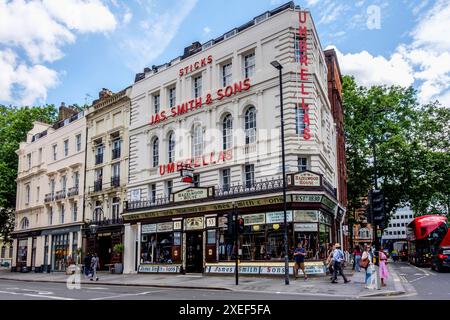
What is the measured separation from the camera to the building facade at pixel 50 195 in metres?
41.2

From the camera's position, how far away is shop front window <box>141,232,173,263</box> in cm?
2967

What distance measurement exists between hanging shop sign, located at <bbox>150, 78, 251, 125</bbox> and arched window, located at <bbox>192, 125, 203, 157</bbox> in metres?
1.49

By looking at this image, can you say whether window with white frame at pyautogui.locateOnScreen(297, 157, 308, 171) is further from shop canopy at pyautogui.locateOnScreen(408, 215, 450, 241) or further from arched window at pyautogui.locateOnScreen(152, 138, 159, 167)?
shop canopy at pyautogui.locateOnScreen(408, 215, 450, 241)

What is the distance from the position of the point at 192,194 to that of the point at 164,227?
145 inches

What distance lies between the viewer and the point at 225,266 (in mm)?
25156

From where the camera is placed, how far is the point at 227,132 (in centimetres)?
2878

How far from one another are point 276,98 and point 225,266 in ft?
33.3

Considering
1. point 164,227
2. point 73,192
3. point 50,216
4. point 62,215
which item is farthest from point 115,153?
point 50,216

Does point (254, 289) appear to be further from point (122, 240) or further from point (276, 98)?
point (122, 240)

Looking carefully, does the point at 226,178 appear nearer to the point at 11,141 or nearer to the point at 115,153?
the point at 115,153

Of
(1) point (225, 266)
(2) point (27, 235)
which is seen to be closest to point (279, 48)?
(1) point (225, 266)

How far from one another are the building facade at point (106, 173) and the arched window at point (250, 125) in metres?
12.5

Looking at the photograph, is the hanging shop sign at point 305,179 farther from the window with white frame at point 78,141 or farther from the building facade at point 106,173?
the window with white frame at point 78,141
